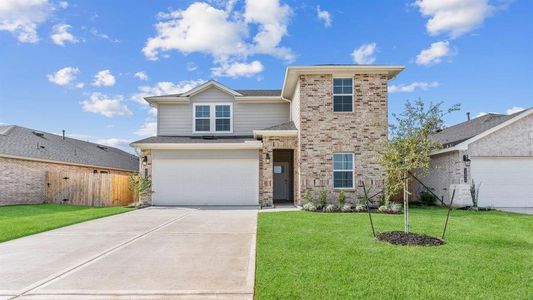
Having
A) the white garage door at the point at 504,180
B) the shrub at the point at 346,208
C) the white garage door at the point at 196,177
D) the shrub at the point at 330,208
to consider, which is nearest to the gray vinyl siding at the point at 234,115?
the white garage door at the point at 196,177

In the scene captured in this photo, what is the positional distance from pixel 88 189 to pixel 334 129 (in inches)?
504

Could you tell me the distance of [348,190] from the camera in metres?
15.1

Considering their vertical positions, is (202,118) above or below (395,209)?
above

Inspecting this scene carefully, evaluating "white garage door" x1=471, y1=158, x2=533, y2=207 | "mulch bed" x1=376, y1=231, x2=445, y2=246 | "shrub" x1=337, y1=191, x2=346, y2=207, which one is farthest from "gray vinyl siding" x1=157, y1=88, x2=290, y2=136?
"mulch bed" x1=376, y1=231, x2=445, y2=246

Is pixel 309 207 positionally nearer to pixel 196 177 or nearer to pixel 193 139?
pixel 196 177

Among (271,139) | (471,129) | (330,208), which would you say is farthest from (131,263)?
(471,129)

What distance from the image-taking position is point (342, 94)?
50.3ft

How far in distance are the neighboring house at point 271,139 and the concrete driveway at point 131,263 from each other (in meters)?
6.34

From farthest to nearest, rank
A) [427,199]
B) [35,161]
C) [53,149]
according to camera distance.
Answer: [53,149]
[35,161]
[427,199]

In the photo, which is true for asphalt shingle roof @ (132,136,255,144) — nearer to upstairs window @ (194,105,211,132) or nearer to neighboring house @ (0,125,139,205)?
upstairs window @ (194,105,211,132)

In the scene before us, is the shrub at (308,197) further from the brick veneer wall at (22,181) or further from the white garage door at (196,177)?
the brick veneer wall at (22,181)

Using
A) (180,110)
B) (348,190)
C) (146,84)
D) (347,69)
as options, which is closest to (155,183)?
(180,110)

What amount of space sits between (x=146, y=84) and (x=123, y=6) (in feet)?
22.3

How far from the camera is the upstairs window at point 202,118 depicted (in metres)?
19.2
